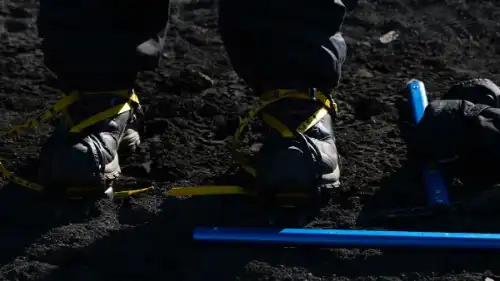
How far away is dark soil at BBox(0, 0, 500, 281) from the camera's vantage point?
2082mm

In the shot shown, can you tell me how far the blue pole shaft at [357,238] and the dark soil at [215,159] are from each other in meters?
0.03

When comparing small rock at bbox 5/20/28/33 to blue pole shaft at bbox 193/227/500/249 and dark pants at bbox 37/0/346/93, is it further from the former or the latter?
blue pole shaft at bbox 193/227/500/249

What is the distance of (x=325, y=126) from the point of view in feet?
7.94

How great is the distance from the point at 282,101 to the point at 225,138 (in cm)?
40

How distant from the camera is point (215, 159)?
2.60 metres

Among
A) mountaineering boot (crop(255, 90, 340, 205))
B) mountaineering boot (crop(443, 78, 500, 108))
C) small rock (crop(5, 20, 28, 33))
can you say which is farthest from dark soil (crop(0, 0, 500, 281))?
mountaineering boot (crop(443, 78, 500, 108))

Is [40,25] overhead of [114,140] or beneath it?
overhead

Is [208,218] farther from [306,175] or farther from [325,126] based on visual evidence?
[325,126]

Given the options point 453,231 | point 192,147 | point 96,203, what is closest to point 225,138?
point 192,147

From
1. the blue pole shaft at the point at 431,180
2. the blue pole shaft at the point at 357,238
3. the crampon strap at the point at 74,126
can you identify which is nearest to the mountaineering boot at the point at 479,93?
the blue pole shaft at the point at 431,180

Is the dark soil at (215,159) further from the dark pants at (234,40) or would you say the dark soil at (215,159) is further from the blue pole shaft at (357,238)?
the dark pants at (234,40)

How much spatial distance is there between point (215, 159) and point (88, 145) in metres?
0.45

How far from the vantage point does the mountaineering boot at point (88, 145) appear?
2271 millimetres

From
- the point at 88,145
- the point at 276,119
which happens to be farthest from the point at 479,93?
the point at 88,145
